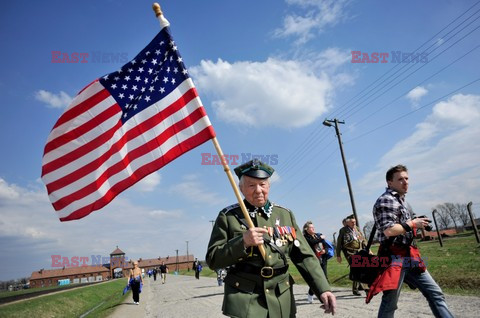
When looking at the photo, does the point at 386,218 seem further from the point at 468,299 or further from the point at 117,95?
the point at 468,299

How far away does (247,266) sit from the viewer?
2799 mm

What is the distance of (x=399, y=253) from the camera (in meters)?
3.56

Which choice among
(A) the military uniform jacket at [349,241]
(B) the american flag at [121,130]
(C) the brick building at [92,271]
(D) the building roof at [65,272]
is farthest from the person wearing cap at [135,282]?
(D) the building roof at [65,272]

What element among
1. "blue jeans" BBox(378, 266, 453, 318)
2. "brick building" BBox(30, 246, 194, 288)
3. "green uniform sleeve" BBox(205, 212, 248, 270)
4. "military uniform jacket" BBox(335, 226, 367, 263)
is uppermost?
"green uniform sleeve" BBox(205, 212, 248, 270)

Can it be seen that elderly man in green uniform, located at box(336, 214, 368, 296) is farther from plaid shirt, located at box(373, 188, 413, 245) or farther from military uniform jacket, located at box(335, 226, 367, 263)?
plaid shirt, located at box(373, 188, 413, 245)

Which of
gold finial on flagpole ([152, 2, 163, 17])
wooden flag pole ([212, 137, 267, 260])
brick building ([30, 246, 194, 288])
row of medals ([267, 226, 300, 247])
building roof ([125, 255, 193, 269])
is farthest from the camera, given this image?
building roof ([125, 255, 193, 269])

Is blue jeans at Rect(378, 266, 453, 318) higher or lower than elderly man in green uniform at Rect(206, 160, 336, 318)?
lower

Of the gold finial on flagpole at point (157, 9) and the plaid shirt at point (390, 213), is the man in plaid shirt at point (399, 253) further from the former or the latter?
the gold finial on flagpole at point (157, 9)

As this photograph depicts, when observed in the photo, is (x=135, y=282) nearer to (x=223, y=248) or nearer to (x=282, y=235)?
(x=282, y=235)

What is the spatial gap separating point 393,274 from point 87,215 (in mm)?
3414

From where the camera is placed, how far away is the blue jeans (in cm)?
337

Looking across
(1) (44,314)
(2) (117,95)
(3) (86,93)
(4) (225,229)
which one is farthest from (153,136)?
(1) (44,314)

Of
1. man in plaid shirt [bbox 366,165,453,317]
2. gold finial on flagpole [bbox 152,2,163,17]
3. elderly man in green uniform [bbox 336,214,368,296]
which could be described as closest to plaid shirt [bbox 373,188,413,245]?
man in plaid shirt [bbox 366,165,453,317]

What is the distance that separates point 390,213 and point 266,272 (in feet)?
5.66
